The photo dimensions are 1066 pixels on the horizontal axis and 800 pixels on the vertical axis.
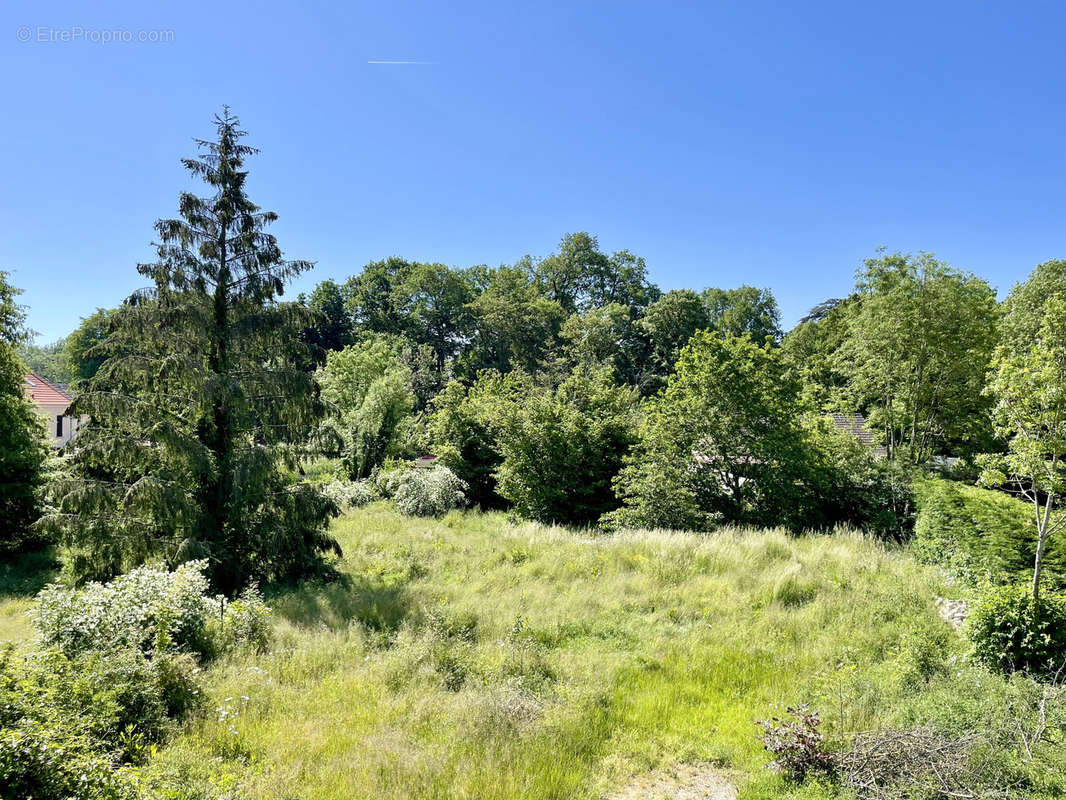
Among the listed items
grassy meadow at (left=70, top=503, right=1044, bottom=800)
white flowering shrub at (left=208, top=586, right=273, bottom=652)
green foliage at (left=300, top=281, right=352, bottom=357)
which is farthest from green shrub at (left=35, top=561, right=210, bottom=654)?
green foliage at (left=300, top=281, right=352, bottom=357)

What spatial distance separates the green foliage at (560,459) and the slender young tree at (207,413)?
8.17m

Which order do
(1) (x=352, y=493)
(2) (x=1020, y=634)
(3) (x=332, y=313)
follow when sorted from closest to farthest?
(2) (x=1020, y=634)
(1) (x=352, y=493)
(3) (x=332, y=313)

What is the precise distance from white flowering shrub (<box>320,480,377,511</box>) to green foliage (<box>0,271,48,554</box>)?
8300mm

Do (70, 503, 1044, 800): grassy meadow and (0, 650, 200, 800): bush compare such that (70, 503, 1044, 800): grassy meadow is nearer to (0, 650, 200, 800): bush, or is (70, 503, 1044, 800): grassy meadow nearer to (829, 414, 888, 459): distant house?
(0, 650, 200, 800): bush

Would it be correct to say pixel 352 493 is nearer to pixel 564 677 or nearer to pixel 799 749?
pixel 564 677

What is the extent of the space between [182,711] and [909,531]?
17.0 m

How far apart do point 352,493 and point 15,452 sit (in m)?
10.1

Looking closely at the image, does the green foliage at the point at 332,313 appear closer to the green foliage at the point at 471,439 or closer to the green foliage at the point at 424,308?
the green foliage at the point at 424,308

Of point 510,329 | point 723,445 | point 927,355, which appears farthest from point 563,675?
point 510,329

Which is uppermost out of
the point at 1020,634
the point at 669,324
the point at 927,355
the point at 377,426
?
the point at 669,324

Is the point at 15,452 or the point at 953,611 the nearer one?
the point at 953,611

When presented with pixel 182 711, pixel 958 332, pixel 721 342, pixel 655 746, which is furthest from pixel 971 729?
pixel 958 332

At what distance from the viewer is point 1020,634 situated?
594 cm

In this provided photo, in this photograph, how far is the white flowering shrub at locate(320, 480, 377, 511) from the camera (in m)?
20.3
